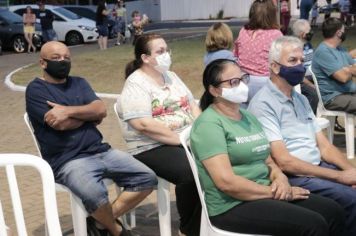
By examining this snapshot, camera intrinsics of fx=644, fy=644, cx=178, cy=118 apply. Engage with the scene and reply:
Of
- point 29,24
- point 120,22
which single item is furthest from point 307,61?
point 120,22

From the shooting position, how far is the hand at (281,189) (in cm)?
358

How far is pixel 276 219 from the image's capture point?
11.1ft

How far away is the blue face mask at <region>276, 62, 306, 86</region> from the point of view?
161 inches

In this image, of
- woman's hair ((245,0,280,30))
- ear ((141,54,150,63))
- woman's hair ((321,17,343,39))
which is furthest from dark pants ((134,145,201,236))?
woman's hair ((321,17,343,39))

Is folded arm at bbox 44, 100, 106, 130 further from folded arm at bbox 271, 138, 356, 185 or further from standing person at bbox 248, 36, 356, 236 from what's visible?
folded arm at bbox 271, 138, 356, 185

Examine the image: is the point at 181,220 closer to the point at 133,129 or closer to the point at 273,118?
the point at 133,129

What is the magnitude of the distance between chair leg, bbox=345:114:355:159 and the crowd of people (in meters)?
2.31

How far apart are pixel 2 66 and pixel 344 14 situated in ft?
40.9

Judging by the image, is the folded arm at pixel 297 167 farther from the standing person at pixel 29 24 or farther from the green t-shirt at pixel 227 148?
the standing person at pixel 29 24

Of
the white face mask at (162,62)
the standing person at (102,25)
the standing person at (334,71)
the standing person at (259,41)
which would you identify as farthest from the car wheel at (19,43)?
the white face mask at (162,62)

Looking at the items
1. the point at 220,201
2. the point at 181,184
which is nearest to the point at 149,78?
the point at 181,184

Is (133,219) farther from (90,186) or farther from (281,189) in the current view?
(281,189)

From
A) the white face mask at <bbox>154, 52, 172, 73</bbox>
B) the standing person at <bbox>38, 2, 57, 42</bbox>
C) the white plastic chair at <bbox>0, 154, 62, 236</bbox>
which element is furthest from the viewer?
the standing person at <bbox>38, 2, 57, 42</bbox>

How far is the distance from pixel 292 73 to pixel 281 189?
33.9 inches
